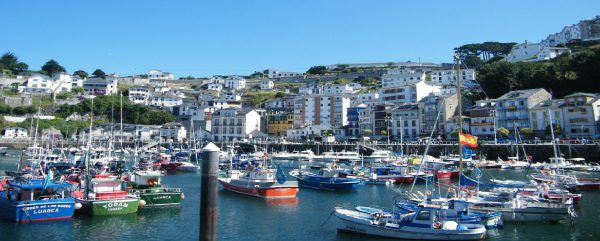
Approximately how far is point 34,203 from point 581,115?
63029mm

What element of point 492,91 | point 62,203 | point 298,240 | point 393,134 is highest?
point 492,91

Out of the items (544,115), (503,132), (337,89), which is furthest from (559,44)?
(503,132)

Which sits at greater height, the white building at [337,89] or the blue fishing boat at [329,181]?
A: the white building at [337,89]

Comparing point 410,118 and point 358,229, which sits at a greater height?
point 410,118

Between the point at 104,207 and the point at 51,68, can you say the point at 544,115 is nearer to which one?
the point at 104,207

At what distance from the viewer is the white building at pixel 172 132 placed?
91750 millimetres

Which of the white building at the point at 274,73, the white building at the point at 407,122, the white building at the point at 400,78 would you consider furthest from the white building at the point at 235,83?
the white building at the point at 407,122

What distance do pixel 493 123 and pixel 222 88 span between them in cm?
8781

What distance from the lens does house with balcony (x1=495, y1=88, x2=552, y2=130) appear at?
211 feet

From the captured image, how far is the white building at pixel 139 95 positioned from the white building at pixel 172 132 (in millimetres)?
23250

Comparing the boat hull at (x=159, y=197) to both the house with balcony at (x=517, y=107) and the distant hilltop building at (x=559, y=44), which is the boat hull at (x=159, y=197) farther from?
the distant hilltop building at (x=559, y=44)

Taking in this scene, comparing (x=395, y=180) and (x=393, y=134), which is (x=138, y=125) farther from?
(x=395, y=180)

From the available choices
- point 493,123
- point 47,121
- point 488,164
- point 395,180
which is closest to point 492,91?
point 493,123

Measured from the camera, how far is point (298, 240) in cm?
1839
